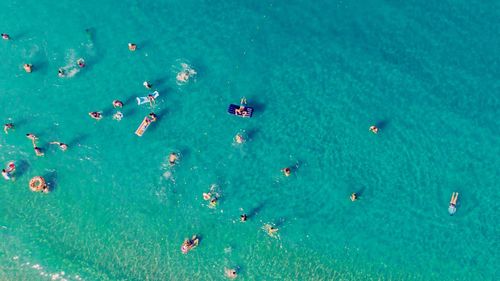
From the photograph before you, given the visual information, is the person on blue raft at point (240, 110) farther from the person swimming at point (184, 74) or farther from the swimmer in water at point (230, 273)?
the swimmer in water at point (230, 273)

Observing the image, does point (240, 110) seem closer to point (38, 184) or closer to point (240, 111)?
point (240, 111)

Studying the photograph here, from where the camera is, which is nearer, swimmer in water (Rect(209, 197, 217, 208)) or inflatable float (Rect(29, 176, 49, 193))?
inflatable float (Rect(29, 176, 49, 193))

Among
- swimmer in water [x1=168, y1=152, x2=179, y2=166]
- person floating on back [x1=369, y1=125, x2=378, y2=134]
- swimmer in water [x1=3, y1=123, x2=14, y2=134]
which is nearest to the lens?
swimmer in water [x1=3, y1=123, x2=14, y2=134]

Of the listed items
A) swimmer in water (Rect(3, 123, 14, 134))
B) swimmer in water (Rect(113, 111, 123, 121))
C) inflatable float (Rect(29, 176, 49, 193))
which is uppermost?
swimmer in water (Rect(113, 111, 123, 121))

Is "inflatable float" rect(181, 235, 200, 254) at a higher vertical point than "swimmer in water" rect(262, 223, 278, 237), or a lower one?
lower

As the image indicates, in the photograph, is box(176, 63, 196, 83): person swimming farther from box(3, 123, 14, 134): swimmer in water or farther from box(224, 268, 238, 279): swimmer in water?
box(224, 268, 238, 279): swimmer in water

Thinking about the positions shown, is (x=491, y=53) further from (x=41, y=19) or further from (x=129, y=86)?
(x=41, y=19)

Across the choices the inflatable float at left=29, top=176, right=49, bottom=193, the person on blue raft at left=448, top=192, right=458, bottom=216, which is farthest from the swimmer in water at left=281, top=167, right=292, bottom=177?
the inflatable float at left=29, top=176, right=49, bottom=193

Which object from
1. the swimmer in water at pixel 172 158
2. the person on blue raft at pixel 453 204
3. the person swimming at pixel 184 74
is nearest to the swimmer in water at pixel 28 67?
the person swimming at pixel 184 74
